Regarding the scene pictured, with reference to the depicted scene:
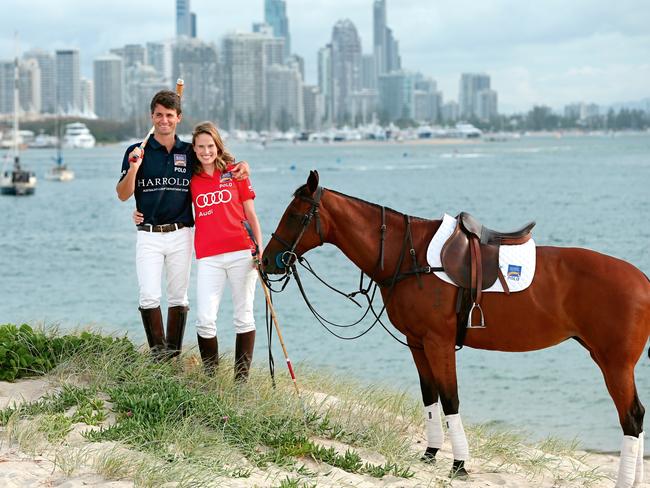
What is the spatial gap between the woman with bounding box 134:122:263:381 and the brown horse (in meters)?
0.69

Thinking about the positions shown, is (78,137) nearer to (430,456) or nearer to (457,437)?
(430,456)

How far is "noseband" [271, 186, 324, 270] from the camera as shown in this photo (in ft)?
21.1

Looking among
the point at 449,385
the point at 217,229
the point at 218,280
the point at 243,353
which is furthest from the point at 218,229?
the point at 449,385

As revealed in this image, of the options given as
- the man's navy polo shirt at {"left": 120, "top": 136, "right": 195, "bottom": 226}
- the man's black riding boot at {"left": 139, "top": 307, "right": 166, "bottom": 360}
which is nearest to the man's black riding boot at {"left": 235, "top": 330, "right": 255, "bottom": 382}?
the man's black riding boot at {"left": 139, "top": 307, "right": 166, "bottom": 360}

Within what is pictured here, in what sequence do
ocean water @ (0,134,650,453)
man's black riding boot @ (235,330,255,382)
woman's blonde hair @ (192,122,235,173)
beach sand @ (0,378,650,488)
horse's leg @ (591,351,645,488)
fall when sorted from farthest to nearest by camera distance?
ocean water @ (0,134,650,453) < man's black riding boot @ (235,330,255,382) < woman's blonde hair @ (192,122,235,173) < horse's leg @ (591,351,645,488) < beach sand @ (0,378,650,488)

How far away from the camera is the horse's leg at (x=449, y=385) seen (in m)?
6.30

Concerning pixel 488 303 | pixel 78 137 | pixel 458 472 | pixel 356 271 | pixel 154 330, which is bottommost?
pixel 356 271

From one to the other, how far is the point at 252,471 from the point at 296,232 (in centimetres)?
163

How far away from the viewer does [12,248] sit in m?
36.2

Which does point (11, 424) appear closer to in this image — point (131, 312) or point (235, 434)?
point (235, 434)

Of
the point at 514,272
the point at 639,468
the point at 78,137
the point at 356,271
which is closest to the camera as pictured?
the point at 514,272

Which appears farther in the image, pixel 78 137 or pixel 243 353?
pixel 78 137

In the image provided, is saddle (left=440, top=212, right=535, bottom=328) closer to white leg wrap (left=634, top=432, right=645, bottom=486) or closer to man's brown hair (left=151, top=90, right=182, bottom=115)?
white leg wrap (left=634, top=432, right=645, bottom=486)

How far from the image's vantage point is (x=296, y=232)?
6.49 metres
